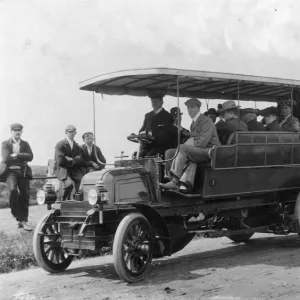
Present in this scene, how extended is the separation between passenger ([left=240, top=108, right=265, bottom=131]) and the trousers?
430 centimetres

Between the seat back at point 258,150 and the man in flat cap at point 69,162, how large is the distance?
3.32 m

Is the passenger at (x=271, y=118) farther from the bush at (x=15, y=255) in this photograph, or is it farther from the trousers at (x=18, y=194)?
the trousers at (x=18, y=194)

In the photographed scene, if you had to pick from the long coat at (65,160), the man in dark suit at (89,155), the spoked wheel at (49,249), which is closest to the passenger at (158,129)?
the spoked wheel at (49,249)

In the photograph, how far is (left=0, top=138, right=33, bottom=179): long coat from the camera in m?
10.8

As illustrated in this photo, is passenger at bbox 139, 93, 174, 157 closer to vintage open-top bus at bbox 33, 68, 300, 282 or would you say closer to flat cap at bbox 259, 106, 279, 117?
vintage open-top bus at bbox 33, 68, 300, 282

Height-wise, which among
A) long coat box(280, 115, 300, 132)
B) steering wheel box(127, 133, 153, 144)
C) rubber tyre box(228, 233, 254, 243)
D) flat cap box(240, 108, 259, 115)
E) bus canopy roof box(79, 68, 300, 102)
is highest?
bus canopy roof box(79, 68, 300, 102)

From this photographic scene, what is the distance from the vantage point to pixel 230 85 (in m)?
9.51

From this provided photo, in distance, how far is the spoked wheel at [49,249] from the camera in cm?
749

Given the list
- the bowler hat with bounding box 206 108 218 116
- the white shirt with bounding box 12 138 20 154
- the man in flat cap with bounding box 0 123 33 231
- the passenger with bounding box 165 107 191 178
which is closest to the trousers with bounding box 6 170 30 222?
the man in flat cap with bounding box 0 123 33 231

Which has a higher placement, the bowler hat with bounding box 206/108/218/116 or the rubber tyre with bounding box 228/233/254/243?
the bowler hat with bounding box 206/108/218/116

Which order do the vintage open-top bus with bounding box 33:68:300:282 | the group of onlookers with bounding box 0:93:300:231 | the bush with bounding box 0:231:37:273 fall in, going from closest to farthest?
1. the vintage open-top bus with bounding box 33:68:300:282
2. the group of onlookers with bounding box 0:93:300:231
3. the bush with bounding box 0:231:37:273

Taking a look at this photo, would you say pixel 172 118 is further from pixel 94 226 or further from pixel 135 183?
pixel 94 226

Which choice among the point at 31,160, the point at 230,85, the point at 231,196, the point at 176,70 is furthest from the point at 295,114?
the point at 31,160

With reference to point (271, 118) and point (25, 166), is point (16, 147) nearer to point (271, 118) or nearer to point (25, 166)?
point (25, 166)
